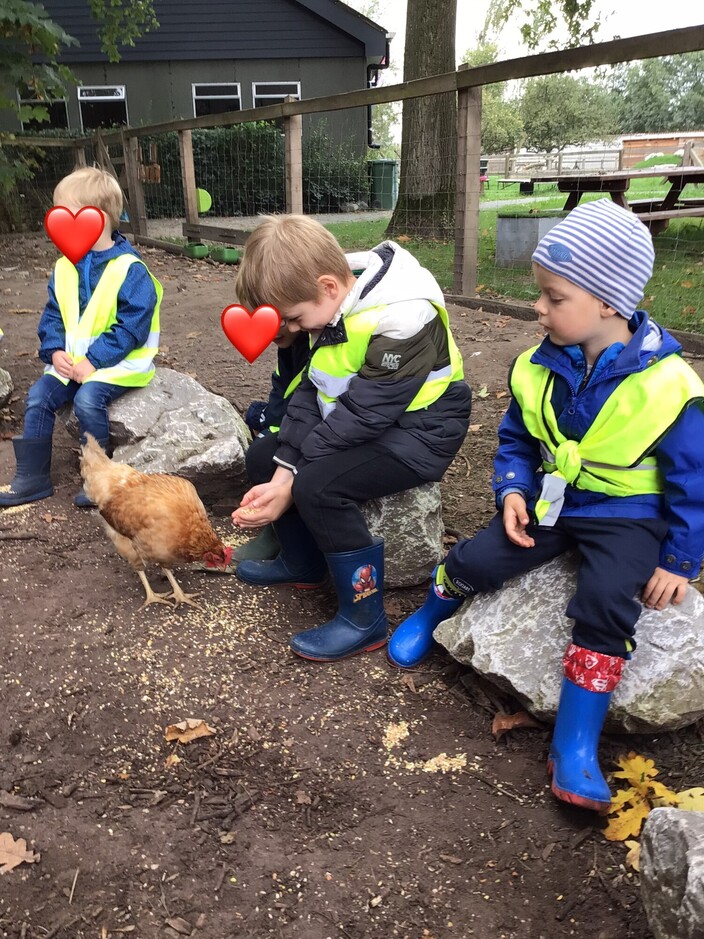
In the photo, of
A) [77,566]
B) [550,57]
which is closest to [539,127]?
[550,57]

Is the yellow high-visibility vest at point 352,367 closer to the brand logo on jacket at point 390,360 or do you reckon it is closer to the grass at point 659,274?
the brand logo on jacket at point 390,360

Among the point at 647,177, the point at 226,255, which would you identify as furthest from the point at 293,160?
the point at 647,177

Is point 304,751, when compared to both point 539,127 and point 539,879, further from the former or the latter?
point 539,127

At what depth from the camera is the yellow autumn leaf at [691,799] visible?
205 centimetres

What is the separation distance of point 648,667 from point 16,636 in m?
2.24

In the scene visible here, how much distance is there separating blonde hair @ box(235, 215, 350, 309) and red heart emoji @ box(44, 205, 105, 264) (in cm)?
151

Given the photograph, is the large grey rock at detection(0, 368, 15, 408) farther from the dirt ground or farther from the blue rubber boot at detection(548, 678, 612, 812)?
the blue rubber boot at detection(548, 678, 612, 812)

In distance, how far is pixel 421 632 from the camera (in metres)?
2.79

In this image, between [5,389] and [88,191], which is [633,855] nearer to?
[88,191]

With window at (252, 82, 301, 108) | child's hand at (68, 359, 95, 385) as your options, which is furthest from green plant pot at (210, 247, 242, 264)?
window at (252, 82, 301, 108)

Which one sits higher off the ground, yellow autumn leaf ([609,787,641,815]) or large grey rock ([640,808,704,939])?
large grey rock ([640,808,704,939])

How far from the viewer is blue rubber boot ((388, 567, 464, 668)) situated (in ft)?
9.04

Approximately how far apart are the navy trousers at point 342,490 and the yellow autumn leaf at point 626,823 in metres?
1.17

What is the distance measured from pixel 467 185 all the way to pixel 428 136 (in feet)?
17.2
